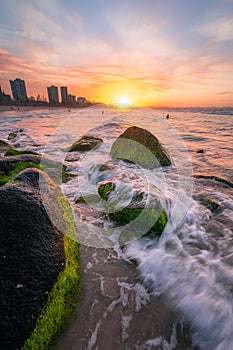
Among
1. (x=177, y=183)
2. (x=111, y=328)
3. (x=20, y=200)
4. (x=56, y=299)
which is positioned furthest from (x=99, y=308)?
(x=177, y=183)

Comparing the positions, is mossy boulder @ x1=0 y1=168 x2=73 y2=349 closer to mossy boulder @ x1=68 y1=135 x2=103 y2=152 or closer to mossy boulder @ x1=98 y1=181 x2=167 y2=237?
mossy boulder @ x1=98 y1=181 x2=167 y2=237

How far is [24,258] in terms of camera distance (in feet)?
6.66

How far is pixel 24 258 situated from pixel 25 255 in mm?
33

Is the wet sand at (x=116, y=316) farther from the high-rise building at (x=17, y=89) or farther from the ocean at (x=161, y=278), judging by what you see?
the high-rise building at (x=17, y=89)

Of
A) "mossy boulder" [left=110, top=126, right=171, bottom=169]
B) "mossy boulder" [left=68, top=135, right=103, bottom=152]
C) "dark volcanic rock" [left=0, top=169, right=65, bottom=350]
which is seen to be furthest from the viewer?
"mossy boulder" [left=68, top=135, right=103, bottom=152]

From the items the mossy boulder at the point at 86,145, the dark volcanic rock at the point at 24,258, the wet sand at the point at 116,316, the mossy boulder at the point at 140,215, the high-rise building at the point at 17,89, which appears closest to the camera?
the dark volcanic rock at the point at 24,258

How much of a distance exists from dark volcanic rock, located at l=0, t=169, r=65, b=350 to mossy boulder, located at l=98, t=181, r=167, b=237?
1.31 meters

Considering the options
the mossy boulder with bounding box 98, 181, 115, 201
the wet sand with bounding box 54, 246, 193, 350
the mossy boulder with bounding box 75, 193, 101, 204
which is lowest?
the mossy boulder with bounding box 75, 193, 101, 204

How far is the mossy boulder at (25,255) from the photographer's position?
5.48ft

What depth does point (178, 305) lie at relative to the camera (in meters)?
2.35

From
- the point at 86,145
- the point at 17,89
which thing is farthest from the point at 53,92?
the point at 86,145

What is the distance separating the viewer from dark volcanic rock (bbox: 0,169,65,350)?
1.66 metres

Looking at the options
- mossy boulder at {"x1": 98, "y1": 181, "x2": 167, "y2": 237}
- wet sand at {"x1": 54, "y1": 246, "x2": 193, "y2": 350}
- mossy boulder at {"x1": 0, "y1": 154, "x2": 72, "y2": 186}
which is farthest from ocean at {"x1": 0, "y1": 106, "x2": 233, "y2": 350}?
mossy boulder at {"x1": 0, "y1": 154, "x2": 72, "y2": 186}

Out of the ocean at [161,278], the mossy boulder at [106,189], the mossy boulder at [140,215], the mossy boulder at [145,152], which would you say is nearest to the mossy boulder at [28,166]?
the ocean at [161,278]
